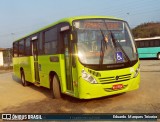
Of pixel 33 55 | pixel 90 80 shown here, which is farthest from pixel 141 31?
pixel 90 80

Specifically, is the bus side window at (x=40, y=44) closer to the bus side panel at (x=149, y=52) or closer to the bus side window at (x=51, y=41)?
the bus side window at (x=51, y=41)

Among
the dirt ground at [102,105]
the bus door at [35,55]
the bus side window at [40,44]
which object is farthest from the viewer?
the bus door at [35,55]

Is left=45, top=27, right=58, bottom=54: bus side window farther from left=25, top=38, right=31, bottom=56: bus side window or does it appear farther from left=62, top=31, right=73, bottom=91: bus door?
left=25, top=38, right=31, bottom=56: bus side window

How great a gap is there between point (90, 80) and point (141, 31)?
208 feet

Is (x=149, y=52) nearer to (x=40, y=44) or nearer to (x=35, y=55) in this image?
(x=35, y=55)

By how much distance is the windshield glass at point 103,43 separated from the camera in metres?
8.53

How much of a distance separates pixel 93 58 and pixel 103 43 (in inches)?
24.6

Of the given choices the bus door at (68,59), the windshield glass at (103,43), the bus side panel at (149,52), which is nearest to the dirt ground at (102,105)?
the bus door at (68,59)

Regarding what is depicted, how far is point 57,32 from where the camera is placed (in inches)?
394

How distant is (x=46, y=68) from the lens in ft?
36.9

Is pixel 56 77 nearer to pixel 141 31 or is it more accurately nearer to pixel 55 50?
pixel 55 50

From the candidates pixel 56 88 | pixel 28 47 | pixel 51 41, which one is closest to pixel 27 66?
pixel 28 47

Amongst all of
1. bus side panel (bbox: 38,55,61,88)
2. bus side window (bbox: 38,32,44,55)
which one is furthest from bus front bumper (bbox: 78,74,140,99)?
bus side window (bbox: 38,32,44,55)

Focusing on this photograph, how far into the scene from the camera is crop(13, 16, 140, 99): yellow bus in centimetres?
839
